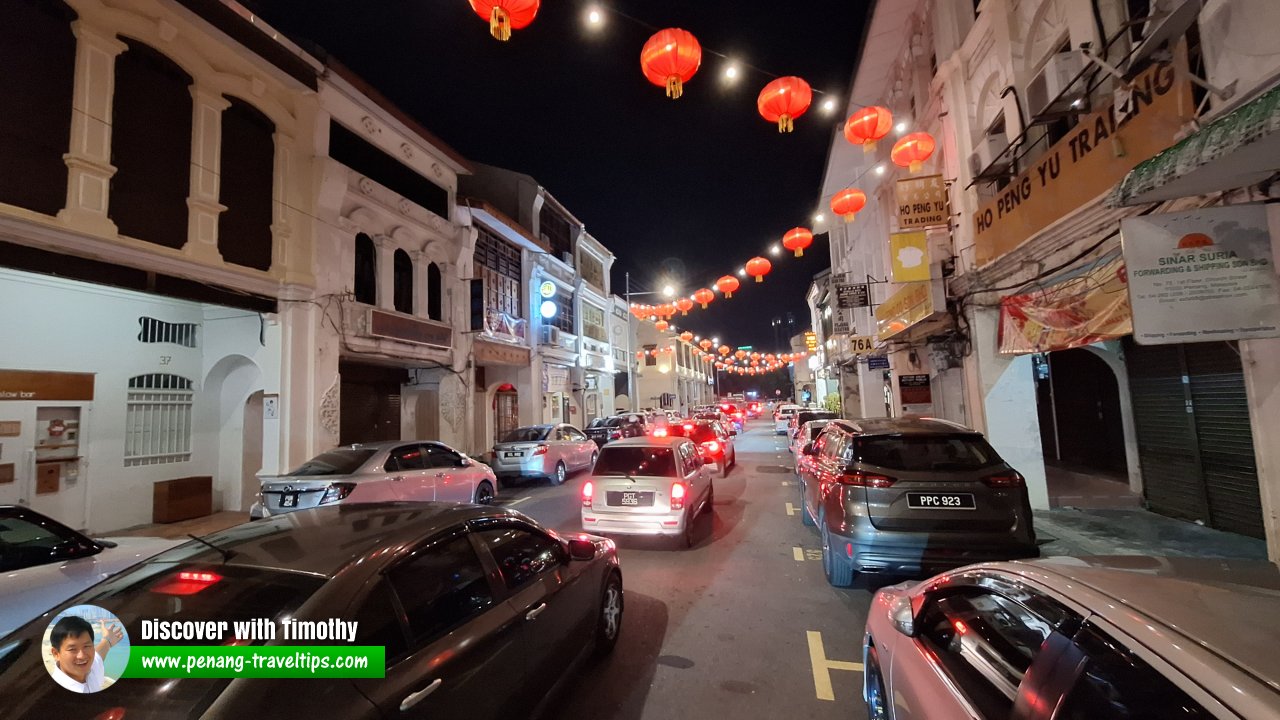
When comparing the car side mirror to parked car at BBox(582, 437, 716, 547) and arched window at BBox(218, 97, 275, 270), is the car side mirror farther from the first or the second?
arched window at BBox(218, 97, 275, 270)

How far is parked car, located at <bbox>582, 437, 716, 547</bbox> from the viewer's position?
6773mm

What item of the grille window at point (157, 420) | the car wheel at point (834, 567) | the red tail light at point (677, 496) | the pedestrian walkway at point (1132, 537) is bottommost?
the pedestrian walkway at point (1132, 537)

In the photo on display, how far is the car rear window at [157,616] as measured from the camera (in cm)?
166

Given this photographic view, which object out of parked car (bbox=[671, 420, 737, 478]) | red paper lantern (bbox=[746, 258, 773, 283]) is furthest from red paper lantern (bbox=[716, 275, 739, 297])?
parked car (bbox=[671, 420, 737, 478])

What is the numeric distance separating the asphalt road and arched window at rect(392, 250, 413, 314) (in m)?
9.01

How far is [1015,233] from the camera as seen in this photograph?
25.9 ft

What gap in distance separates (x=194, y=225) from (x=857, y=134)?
11.8 m

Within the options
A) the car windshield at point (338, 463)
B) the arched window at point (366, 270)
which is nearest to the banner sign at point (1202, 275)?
the car windshield at point (338, 463)

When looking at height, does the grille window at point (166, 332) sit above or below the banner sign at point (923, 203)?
below

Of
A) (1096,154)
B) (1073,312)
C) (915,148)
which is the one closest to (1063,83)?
(1096,154)

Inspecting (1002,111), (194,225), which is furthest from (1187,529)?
(194,225)

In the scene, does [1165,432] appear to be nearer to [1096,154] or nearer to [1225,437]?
[1225,437]

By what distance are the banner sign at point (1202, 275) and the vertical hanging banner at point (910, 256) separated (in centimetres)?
560

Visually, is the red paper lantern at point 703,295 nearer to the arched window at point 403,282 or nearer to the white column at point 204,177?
the arched window at point 403,282
